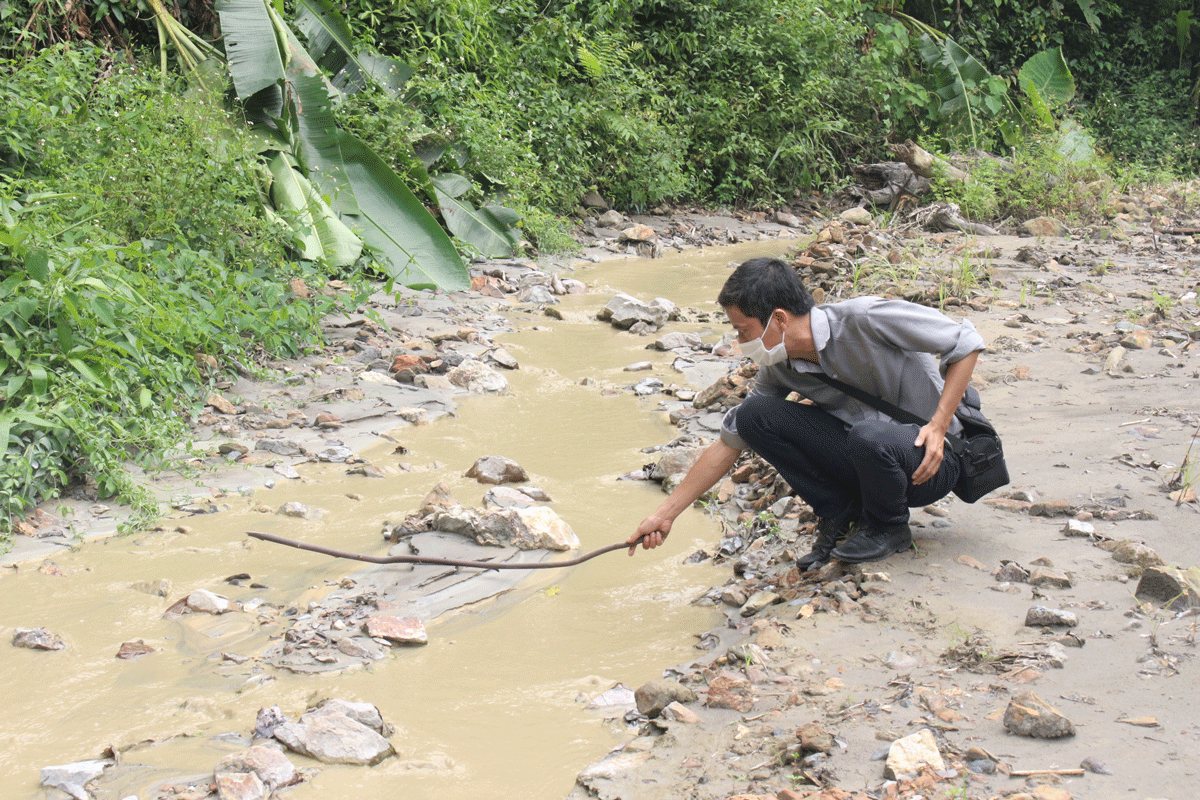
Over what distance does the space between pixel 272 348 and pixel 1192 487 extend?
3836mm

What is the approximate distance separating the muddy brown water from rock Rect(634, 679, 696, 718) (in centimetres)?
9

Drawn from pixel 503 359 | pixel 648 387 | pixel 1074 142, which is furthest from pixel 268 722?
pixel 1074 142

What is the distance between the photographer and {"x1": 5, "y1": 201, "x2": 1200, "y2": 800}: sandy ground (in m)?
1.70

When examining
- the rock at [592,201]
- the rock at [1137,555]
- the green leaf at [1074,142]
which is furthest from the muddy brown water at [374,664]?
the green leaf at [1074,142]

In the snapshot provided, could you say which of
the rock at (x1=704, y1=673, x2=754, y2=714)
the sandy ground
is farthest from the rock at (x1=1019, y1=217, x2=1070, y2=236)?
the rock at (x1=704, y1=673, x2=754, y2=714)

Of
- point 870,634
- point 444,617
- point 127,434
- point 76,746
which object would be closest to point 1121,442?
point 870,634

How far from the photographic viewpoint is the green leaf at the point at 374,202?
5512 millimetres

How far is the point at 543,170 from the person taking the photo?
8789mm

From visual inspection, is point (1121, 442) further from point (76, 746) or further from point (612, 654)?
point (76, 746)

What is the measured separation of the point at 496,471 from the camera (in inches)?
143

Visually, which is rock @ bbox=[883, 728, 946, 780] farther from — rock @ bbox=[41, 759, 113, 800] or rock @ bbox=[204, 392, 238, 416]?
A: rock @ bbox=[204, 392, 238, 416]

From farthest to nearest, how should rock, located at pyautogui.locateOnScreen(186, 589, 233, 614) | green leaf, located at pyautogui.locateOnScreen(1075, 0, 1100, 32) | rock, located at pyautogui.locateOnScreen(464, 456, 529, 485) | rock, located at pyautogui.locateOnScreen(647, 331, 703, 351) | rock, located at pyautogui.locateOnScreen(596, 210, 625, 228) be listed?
1. green leaf, located at pyautogui.locateOnScreen(1075, 0, 1100, 32)
2. rock, located at pyautogui.locateOnScreen(596, 210, 625, 228)
3. rock, located at pyautogui.locateOnScreen(647, 331, 703, 351)
4. rock, located at pyautogui.locateOnScreen(464, 456, 529, 485)
5. rock, located at pyautogui.locateOnScreen(186, 589, 233, 614)

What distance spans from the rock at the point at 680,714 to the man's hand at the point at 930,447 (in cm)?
88

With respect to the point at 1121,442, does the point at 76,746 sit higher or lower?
lower
